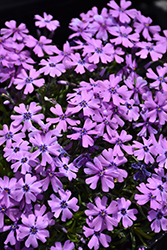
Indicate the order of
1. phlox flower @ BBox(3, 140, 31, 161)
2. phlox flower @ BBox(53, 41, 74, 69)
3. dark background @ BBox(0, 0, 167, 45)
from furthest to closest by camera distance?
dark background @ BBox(0, 0, 167, 45) < phlox flower @ BBox(53, 41, 74, 69) < phlox flower @ BBox(3, 140, 31, 161)

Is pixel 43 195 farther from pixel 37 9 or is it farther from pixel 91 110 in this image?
pixel 37 9

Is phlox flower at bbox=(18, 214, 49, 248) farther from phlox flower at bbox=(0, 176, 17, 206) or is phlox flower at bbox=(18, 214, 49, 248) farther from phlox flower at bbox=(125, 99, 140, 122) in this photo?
phlox flower at bbox=(125, 99, 140, 122)

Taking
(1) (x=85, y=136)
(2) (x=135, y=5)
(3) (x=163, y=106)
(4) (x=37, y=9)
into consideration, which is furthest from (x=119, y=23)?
(2) (x=135, y=5)

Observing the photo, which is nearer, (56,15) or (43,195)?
(43,195)

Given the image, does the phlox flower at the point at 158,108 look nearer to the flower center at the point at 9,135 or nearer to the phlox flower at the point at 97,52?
the phlox flower at the point at 97,52

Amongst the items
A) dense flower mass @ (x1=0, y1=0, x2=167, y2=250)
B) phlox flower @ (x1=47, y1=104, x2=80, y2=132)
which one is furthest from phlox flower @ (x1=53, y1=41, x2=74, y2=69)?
phlox flower @ (x1=47, y1=104, x2=80, y2=132)

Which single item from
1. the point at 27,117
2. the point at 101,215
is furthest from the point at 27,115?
the point at 101,215
